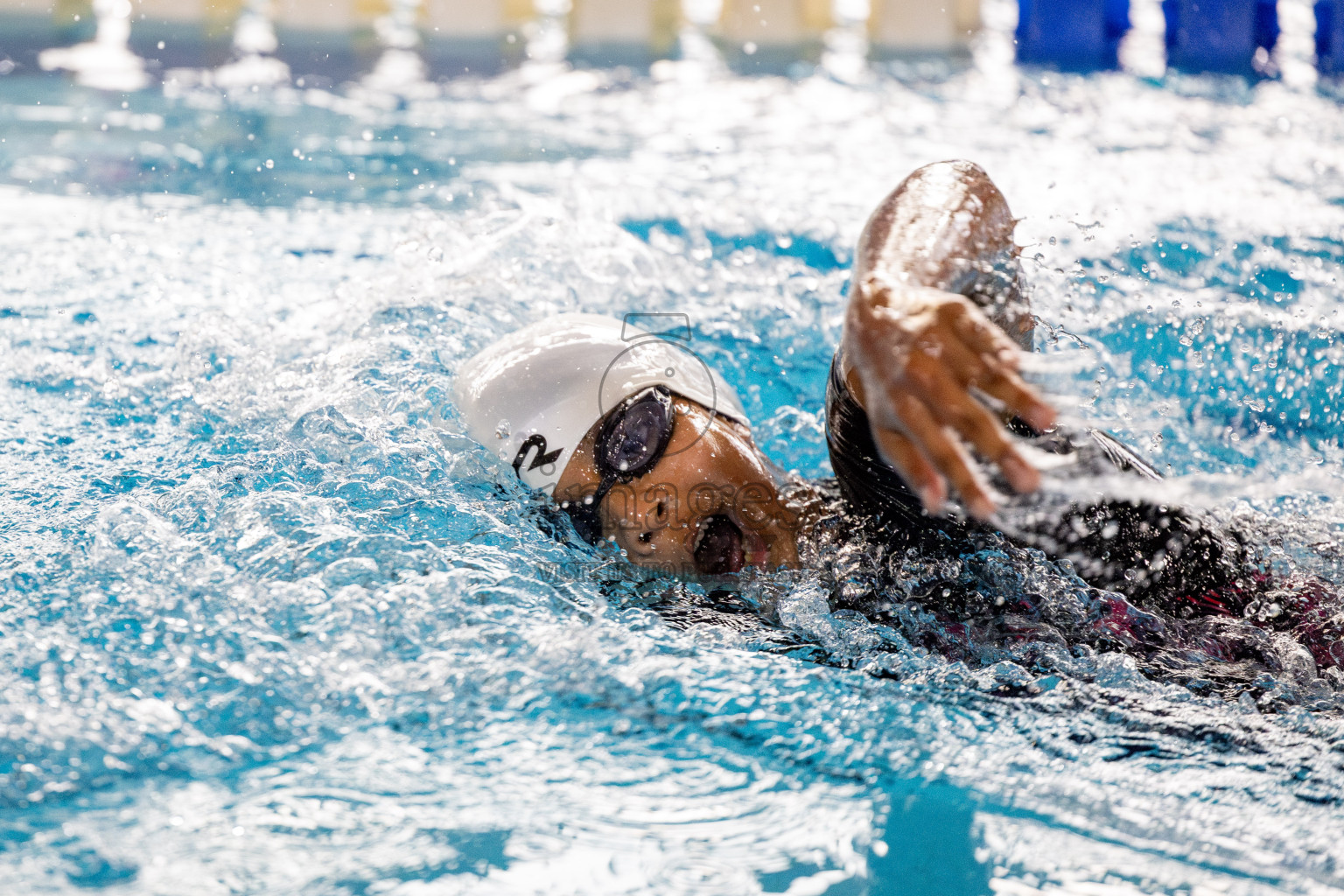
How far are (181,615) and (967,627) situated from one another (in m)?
1.40

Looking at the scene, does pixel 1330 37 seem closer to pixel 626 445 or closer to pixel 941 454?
pixel 626 445

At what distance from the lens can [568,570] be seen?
2213 mm

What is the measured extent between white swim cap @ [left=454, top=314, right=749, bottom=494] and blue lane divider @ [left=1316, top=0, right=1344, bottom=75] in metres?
7.20

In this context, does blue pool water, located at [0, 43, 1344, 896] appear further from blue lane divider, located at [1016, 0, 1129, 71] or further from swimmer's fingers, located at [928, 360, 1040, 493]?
blue lane divider, located at [1016, 0, 1129, 71]

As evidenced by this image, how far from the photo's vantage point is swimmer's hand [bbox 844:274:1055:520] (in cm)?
120

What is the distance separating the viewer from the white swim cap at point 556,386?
2.30 metres

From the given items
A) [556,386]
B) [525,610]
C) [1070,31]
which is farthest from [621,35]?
[525,610]

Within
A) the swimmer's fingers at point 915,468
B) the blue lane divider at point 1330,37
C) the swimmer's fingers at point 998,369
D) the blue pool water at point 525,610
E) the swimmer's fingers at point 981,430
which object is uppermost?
the blue lane divider at point 1330,37

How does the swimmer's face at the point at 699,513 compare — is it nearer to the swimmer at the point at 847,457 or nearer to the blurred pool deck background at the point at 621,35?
the swimmer at the point at 847,457

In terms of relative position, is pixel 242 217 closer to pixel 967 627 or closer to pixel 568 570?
pixel 568 570

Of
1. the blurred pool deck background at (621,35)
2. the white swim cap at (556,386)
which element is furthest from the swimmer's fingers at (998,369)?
the blurred pool deck background at (621,35)

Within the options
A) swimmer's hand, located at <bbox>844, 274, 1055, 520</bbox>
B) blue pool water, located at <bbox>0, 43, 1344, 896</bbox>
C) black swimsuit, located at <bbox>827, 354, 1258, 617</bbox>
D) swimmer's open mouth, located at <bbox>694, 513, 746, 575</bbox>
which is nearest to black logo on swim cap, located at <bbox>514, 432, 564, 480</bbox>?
blue pool water, located at <bbox>0, 43, 1344, 896</bbox>

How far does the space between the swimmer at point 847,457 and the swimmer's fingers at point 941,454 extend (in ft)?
0.34

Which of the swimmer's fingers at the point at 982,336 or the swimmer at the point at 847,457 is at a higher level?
the swimmer's fingers at the point at 982,336
